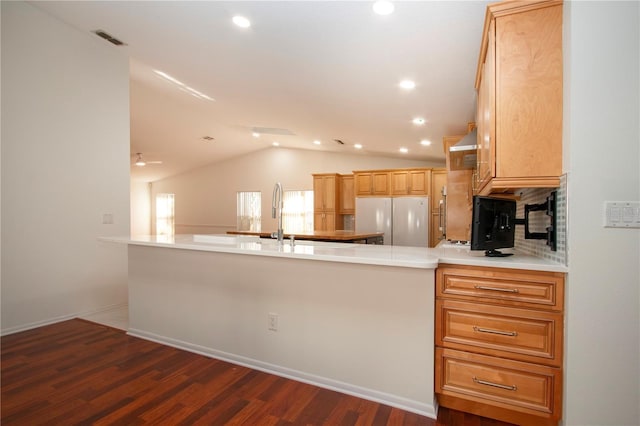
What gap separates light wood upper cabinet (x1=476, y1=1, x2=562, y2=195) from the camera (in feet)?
5.49

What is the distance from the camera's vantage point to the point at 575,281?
62.7 inches

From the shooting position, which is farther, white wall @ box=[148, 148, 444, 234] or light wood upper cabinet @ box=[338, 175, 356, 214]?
white wall @ box=[148, 148, 444, 234]

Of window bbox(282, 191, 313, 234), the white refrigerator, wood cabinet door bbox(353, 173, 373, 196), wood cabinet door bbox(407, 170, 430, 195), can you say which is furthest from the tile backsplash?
window bbox(282, 191, 313, 234)

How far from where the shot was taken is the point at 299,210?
359 inches

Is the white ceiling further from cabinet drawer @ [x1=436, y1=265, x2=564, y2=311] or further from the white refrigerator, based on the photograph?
cabinet drawer @ [x1=436, y1=265, x2=564, y2=311]

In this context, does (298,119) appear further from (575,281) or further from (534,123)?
Result: (575,281)

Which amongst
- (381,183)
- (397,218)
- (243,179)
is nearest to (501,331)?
(397,218)

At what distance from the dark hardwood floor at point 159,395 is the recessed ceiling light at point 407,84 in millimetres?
2698

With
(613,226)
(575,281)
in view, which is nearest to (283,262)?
(575,281)

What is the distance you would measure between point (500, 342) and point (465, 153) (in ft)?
6.17

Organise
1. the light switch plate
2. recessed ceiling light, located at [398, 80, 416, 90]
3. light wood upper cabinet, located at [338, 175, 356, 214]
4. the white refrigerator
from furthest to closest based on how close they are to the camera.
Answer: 1. light wood upper cabinet, located at [338, 175, 356, 214]
2. the white refrigerator
3. recessed ceiling light, located at [398, 80, 416, 90]
4. the light switch plate

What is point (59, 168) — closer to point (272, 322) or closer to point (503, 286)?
point (272, 322)

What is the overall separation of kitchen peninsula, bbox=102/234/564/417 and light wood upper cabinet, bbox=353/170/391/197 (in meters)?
4.94

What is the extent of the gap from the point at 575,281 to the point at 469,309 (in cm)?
50
